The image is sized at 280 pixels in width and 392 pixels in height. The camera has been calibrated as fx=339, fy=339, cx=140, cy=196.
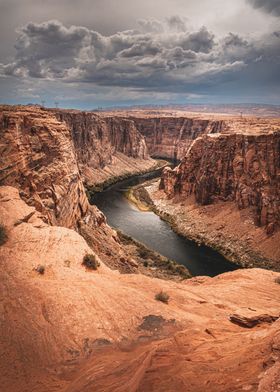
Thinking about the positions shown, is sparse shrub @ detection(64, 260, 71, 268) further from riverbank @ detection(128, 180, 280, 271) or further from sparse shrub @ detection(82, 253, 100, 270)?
riverbank @ detection(128, 180, 280, 271)

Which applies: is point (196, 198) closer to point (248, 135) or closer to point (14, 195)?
point (248, 135)

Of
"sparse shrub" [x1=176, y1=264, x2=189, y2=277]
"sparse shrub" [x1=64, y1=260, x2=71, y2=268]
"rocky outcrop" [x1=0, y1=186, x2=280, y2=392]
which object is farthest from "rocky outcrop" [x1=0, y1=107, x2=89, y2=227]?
"sparse shrub" [x1=176, y1=264, x2=189, y2=277]

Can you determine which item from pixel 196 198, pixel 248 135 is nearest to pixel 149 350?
pixel 248 135

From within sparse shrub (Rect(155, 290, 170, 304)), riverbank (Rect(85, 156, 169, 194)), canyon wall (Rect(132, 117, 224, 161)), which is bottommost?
riverbank (Rect(85, 156, 169, 194))

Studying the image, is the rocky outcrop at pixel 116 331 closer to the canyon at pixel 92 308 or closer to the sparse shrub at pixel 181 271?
the canyon at pixel 92 308

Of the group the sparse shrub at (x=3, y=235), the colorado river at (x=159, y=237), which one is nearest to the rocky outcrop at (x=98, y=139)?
the colorado river at (x=159, y=237)

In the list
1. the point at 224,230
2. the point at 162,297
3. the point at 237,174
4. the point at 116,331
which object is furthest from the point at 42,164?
the point at 237,174
